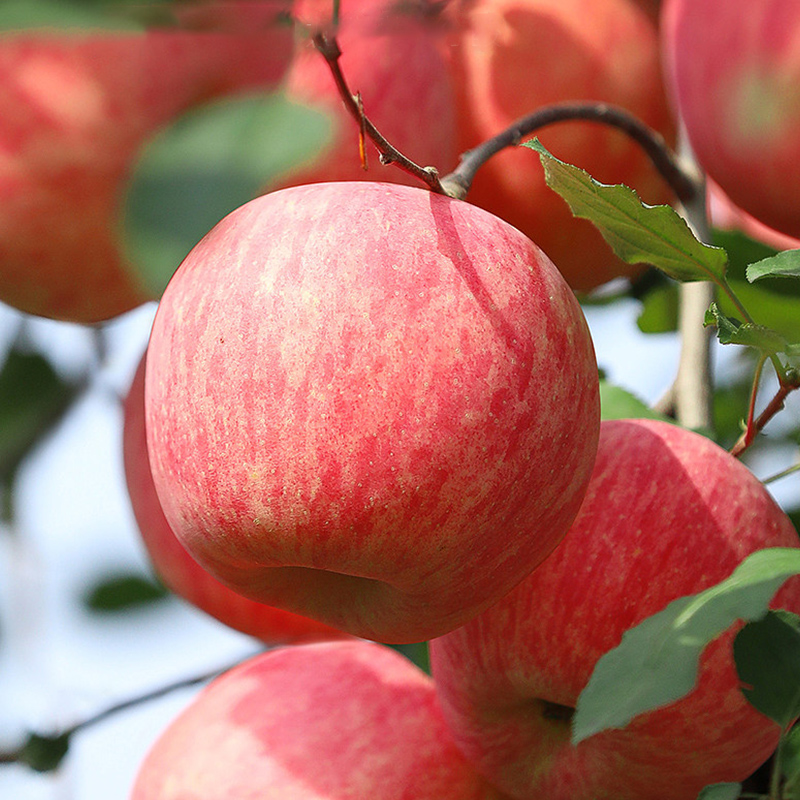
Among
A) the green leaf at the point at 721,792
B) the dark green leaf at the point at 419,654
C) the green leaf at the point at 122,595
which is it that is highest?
the green leaf at the point at 721,792

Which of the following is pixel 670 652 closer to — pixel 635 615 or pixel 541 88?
pixel 635 615

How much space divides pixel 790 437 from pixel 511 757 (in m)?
0.51

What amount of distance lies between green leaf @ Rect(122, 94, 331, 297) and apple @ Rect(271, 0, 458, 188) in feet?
0.28

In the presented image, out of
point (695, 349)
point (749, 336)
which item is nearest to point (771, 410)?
Answer: point (749, 336)

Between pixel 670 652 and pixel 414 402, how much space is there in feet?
0.54

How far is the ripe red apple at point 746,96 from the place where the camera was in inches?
32.4

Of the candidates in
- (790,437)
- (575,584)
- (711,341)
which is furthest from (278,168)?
(790,437)

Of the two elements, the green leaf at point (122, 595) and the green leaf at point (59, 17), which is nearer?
the green leaf at point (59, 17)

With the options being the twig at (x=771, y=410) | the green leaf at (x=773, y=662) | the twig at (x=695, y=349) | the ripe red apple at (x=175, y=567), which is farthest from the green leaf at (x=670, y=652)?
the ripe red apple at (x=175, y=567)

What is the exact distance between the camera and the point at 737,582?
47 centimetres

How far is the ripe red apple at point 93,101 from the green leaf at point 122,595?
421 millimetres

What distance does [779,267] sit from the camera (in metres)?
0.56

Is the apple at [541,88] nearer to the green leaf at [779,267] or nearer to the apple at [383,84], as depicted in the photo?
the apple at [383,84]

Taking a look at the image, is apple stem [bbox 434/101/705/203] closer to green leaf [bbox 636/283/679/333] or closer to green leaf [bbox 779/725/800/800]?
green leaf [bbox 636/283/679/333]
